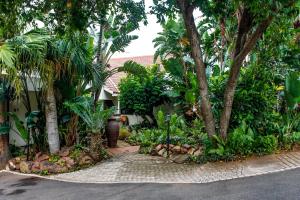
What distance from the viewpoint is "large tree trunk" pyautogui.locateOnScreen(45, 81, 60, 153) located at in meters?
10.9

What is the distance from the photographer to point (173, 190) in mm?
7594

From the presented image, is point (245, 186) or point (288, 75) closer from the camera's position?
point (245, 186)

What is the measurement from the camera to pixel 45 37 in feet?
33.6

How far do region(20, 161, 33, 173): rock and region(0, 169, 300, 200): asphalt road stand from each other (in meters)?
1.40

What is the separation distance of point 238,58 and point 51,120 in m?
6.21

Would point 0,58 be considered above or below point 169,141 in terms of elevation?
above

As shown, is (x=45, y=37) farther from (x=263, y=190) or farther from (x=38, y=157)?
(x=263, y=190)

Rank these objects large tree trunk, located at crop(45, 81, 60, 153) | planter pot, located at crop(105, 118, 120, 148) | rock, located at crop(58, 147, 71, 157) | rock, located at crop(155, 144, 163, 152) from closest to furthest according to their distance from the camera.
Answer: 1. rock, located at crop(58, 147, 71, 157)
2. large tree trunk, located at crop(45, 81, 60, 153)
3. rock, located at crop(155, 144, 163, 152)
4. planter pot, located at crop(105, 118, 120, 148)

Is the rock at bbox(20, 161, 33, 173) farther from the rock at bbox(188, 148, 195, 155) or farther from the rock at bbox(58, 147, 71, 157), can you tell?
the rock at bbox(188, 148, 195, 155)

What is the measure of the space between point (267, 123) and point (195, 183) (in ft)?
13.1

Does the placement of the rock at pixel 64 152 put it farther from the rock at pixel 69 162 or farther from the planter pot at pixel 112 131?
the planter pot at pixel 112 131

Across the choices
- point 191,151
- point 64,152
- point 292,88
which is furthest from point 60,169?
point 292,88

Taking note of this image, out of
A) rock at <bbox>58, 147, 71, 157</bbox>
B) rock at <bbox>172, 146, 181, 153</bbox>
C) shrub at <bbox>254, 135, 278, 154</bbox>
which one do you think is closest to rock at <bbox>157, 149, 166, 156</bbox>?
rock at <bbox>172, 146, 181, 153</bbox>

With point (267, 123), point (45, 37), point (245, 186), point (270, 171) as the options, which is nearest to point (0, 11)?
point (45, 37)
